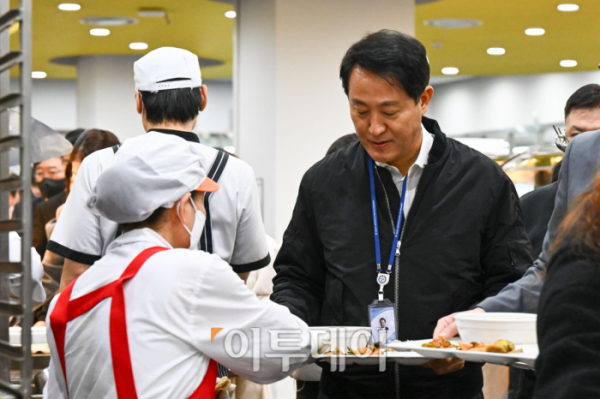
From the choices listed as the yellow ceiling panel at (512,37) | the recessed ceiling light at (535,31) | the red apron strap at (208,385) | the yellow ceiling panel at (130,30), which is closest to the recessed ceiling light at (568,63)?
the yellow ceiling panel at (512,37)

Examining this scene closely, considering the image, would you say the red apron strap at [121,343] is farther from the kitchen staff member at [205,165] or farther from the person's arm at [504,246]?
the person's arm at [504,246]

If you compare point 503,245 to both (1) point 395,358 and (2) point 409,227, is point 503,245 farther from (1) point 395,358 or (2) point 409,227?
(1) point 395,358

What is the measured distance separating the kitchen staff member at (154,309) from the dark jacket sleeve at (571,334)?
807 millimetres

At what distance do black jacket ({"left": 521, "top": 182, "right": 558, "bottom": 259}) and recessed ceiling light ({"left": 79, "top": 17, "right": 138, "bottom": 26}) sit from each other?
528 cm

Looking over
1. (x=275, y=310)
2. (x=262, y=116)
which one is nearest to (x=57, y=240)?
(x=275, y=310)

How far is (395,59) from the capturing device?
1.83 metres

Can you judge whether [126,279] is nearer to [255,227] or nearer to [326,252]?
[326,252]

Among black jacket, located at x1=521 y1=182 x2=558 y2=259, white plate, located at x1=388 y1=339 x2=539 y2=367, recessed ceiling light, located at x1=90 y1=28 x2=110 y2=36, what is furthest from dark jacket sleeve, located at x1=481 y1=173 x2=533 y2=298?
recessed ceiling light, located at x1=90 y1=28 x2=110 y2=36

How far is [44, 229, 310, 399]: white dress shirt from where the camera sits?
1.51 metres

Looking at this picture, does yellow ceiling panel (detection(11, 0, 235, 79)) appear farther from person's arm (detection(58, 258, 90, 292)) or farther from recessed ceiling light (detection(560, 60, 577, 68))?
person's arm (detection(58, 258, 90, 292))

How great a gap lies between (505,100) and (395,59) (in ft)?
36.8

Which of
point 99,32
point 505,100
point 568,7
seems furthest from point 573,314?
point 505,100

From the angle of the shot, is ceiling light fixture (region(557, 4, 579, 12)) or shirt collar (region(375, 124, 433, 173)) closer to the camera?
shirt collar (region(375, 124, 433, 173))

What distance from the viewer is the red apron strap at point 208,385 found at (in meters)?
1.56
